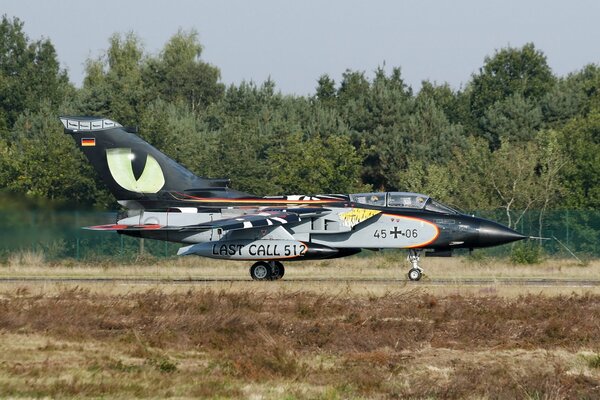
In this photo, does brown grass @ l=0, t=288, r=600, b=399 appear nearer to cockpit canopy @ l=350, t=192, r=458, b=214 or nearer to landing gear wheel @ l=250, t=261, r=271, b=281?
landing gear wheel @ l=250, t=261, r=271, b=281

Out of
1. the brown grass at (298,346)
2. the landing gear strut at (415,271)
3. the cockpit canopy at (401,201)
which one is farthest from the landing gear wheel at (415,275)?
the brown grass at (298,346)

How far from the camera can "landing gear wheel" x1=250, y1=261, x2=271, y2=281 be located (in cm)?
3027

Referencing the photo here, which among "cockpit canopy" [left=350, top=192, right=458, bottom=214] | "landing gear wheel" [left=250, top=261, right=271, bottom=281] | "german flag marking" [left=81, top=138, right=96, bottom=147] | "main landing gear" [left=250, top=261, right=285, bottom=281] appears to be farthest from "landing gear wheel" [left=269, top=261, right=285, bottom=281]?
"german flag marking" [left=81, top=138, right=96, bottom=147]

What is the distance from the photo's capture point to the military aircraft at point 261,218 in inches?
1158

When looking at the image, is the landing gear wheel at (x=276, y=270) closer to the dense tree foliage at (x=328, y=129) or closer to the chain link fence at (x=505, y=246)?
the chain link fence at (x=505, y=246)

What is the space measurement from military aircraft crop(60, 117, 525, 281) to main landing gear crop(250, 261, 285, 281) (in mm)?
28

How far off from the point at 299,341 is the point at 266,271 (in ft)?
42.7

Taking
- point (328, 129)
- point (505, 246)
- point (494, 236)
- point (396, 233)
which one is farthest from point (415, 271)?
point (328, 129)

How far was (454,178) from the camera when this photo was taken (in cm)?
5478

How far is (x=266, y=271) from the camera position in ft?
99.7

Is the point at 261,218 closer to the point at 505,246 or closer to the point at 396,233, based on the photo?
the point at 396,233

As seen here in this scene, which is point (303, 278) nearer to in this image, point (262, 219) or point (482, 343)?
point (262, 219)

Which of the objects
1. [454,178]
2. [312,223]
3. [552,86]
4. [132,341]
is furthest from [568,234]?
[552,86]

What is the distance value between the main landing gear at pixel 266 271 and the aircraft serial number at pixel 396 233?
2909mm
